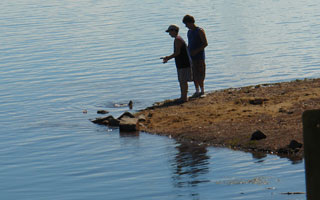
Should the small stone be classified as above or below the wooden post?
below

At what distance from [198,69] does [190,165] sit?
17.2 feet

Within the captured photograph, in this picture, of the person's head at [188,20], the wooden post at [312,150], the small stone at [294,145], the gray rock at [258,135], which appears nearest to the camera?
the wooden post at [312,150]

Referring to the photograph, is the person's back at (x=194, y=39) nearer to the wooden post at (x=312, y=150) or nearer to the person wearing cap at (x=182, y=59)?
the person wearing cap at (x=182, y=59)

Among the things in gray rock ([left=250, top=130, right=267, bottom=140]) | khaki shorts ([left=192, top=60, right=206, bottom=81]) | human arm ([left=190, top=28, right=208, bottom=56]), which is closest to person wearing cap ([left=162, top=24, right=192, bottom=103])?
human arm ([left=190, top=28, right=208, bottom=56])

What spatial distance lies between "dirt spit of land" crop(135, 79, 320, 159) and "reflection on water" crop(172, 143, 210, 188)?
44cm

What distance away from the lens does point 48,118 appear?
51.7 feet

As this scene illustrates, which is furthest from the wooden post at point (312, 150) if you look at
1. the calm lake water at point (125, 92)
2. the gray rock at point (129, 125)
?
the gray rock at point (129, 125)

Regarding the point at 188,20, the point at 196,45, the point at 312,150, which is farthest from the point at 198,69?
the point at 312,150

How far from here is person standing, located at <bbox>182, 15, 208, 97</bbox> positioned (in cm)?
1493

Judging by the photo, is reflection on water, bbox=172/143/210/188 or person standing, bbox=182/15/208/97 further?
person standing, bbox=182/15/208/97

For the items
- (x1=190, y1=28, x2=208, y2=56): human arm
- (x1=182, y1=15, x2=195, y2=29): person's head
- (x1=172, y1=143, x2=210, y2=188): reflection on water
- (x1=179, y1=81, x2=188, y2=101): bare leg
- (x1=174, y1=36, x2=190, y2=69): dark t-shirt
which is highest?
(x1=182, y1=15, x2=195, y2=29): person's head

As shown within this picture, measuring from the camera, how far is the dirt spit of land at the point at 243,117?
1126 centimetres

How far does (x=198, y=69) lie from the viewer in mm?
15477

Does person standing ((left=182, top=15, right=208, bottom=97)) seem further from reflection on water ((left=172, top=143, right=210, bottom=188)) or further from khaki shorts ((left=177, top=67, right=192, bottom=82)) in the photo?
reflection on water ((left=172, top=143, right=210, bottom=188))
